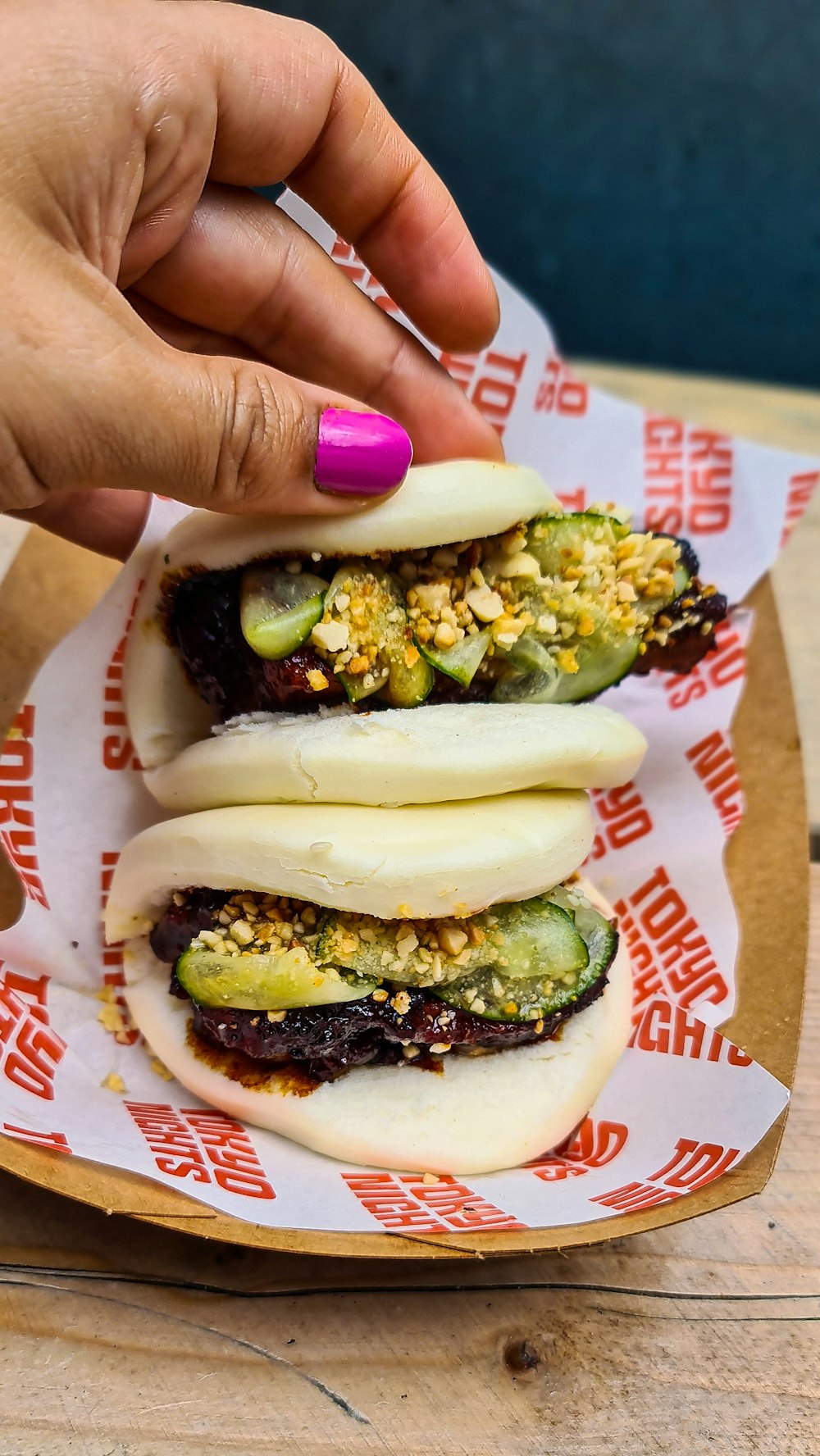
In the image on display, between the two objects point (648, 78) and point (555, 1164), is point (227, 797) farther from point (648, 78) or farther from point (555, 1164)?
point (648, 78)

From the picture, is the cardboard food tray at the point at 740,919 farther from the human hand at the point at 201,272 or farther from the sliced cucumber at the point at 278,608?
the sliced cucumber at the point at 278,608

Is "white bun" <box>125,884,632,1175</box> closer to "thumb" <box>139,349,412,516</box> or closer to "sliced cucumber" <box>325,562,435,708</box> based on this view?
"sliced cucumber" <box>325,562,435,708</box>

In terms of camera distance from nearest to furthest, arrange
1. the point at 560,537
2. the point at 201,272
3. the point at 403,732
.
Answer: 1. the point at 403,732
2. the point at 560,537
3. the point at 201,272

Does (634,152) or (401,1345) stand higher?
(634,152)

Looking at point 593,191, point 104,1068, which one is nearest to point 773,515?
point 104,1068

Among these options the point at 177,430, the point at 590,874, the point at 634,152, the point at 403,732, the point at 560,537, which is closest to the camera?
the point at 177,430

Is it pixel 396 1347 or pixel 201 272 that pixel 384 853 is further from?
pixel 201 272

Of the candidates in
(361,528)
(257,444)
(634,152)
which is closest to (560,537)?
(361,528)
